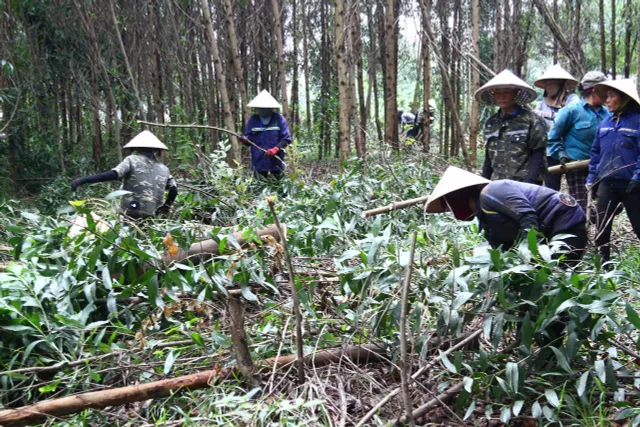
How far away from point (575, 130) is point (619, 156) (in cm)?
81

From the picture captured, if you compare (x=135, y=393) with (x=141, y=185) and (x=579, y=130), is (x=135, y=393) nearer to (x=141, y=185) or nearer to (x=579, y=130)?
(x=141, y=185)

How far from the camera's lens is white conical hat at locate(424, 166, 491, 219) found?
2.80 metres

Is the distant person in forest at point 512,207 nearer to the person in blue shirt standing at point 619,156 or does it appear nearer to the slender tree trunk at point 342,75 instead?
the person in blue shirt standing at point 619,156

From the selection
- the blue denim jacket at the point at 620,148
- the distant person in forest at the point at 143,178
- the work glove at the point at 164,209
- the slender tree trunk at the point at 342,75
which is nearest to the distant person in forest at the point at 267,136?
the slender tree trunk at the point at 342,75

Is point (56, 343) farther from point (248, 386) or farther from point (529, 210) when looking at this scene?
point (529, 210)

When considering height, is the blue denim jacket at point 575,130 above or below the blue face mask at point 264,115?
below

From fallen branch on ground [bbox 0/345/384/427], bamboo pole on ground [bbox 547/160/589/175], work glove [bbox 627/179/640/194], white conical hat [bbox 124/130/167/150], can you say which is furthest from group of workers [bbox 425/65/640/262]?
white conical hat [bbox 124/130/167/150]

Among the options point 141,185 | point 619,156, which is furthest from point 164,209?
point 619,156

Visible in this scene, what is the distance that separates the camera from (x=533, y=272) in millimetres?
2223

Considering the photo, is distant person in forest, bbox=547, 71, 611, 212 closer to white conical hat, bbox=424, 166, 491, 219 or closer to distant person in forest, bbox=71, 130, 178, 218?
white conical hat, bbox=424, 166, 491, 219

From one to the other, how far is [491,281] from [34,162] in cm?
898

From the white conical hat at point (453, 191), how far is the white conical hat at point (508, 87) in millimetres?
1238

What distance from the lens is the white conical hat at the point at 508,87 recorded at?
3822 mm

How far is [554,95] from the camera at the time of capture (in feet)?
16.1
